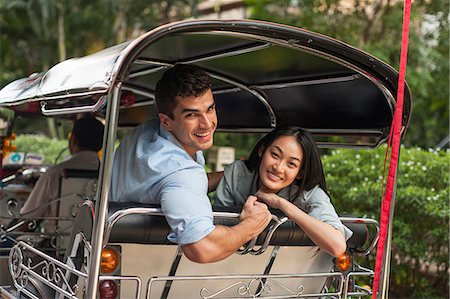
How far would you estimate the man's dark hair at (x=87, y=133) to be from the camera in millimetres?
6598

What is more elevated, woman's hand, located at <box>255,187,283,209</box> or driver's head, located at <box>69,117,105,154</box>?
driver's head, located at <box>69,117,105,154</box>

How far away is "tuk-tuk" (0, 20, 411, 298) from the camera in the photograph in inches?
135

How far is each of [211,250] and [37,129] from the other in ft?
62.4

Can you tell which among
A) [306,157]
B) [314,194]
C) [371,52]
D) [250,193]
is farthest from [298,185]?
[371,52]

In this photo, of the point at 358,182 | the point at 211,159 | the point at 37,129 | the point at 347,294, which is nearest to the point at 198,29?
the point at 347,294

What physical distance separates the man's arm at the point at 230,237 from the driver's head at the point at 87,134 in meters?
3.20

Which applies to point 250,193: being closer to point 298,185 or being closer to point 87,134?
point 298,185

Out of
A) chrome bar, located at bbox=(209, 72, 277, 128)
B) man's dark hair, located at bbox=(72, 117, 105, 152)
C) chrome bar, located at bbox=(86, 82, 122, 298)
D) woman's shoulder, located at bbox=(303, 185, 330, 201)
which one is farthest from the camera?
man's dark hair, located at bbox=(72, 117, 105, 152)

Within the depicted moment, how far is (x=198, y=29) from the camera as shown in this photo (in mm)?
3498

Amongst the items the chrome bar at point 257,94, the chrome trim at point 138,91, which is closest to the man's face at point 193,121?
the chrome bar at point 257,94

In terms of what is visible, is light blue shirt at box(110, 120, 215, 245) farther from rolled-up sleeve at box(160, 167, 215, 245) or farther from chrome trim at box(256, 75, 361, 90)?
chrome trim at box(256, 75, 361, 90)

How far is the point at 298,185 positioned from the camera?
4.24m

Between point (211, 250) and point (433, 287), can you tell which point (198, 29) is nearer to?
point (211, 250)

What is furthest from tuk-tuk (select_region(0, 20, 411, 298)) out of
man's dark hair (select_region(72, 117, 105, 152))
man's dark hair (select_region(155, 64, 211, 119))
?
man's dark hair (select_region(72, 117, 105, 152))
